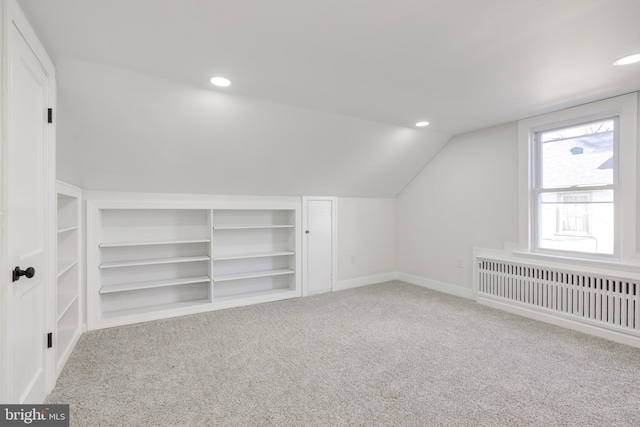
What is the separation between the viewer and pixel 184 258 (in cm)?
365

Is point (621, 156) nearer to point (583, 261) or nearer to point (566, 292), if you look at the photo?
point (583, 261)

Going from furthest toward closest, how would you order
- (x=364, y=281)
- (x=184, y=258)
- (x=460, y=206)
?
1. (x=364, y=281)
2. (x=460, y=206)
3. (x=184, y=258)

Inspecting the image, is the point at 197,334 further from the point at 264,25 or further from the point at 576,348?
the point at 576,348

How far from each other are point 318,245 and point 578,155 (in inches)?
128

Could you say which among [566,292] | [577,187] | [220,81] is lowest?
[566,292]

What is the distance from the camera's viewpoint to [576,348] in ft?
8.82

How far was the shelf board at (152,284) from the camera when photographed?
10.6 feet

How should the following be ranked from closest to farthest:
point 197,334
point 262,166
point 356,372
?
1. point 356,372
2. point 197,334
3. point 262,166

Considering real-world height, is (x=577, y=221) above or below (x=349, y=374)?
above

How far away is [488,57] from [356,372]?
2.45 metres

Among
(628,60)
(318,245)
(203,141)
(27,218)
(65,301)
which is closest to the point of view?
(27,218)

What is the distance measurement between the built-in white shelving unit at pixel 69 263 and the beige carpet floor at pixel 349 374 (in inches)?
7.8

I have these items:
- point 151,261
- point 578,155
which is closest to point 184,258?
Result: point 151,261

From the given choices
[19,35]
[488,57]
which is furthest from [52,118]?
[488,57]
